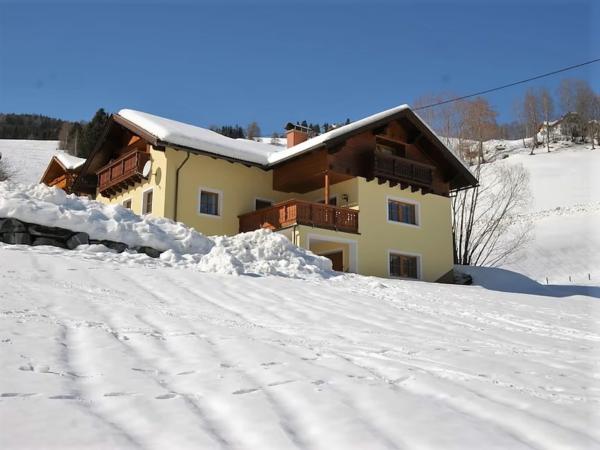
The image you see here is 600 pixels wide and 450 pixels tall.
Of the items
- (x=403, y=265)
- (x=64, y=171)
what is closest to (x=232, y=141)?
(x=403, y=265)

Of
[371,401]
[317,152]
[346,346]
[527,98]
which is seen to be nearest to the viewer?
[371,401]

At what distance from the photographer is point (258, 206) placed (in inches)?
891

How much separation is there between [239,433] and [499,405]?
1.91 meters

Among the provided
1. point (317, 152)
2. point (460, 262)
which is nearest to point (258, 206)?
point (317, 152)

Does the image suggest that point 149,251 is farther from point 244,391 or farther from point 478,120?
point 478,120

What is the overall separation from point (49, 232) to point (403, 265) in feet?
46.7

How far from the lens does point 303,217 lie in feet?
62.5

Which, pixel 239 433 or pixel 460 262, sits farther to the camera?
pixel 460 262

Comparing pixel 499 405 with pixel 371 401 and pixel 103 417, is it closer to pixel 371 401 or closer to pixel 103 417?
pixel 371 401

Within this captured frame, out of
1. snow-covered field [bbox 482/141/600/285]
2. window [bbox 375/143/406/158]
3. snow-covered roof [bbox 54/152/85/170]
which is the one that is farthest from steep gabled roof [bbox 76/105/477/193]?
snow-covered field [bbox 482/141/600/285]

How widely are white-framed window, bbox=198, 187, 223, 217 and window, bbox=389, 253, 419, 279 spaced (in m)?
6.76

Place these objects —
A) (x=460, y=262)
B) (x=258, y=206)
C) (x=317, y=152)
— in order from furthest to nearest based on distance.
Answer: (x=460, y=262) < (x=258, y=206) < (x=317, y=152)

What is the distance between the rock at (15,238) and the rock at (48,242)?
0.58 ft

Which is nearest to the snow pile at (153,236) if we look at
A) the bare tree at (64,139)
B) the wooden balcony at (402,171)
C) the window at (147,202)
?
the window at (147,202)
